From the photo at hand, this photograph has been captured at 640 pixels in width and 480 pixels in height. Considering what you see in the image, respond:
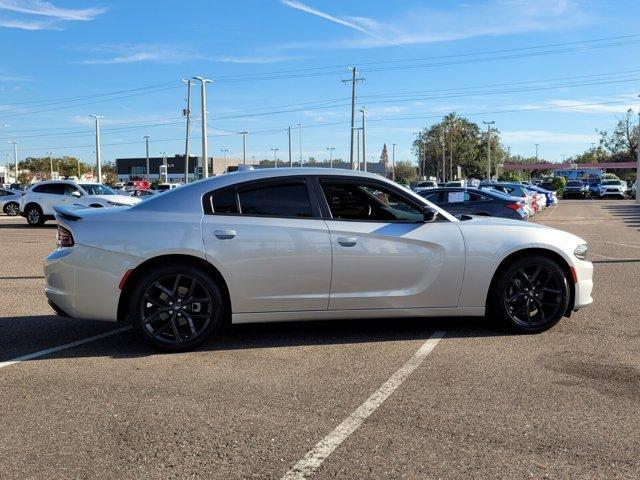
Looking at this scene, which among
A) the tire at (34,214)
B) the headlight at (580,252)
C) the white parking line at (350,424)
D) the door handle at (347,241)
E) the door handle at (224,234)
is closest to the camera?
the white parking line at (350,424)

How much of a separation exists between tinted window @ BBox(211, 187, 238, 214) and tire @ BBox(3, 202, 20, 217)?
85.8 ft

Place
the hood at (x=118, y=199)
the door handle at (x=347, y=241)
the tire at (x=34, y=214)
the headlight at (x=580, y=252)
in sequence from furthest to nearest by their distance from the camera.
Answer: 1. the tire at (x=34, y=214)
2. the hood at (x=118, y=199)
3. the headlight at (x=580, y=252)
4. the door handle at (x=347, y=241)

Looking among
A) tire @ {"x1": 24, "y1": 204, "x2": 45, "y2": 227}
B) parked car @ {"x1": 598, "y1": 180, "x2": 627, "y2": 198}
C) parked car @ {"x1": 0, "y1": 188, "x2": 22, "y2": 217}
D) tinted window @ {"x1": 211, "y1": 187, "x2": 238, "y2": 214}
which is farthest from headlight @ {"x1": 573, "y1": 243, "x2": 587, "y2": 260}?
parked car @ {"x1": 598, "y1": 180, "x2": 627, "y2": 198}

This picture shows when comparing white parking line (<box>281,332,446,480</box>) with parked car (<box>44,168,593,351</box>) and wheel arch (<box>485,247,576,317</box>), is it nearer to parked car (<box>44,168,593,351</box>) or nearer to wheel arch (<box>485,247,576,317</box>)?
parked car (<box>44,168,593,351</box>)

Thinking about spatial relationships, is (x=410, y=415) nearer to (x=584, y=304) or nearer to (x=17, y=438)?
(x=17, y=438)

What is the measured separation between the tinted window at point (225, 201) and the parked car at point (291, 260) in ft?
0.04

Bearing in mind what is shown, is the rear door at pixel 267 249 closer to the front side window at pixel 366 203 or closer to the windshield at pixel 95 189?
the front side window at pixel 366 203

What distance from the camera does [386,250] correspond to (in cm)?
548

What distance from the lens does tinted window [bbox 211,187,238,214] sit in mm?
5441

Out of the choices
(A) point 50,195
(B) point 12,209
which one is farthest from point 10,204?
(A) point 50,195

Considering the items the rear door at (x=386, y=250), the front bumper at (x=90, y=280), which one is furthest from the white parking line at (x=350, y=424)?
the front bumper at (x=90, y=280)

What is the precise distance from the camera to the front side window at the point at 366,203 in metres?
5.62

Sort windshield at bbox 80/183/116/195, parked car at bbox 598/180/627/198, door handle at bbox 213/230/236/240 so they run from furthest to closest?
1. parked car at bbox 598/180/627/198
2. windshield at bbox 80/183/116/195
3. door handle at bbox 213/230/236/240

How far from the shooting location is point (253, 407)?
411 centimetres
